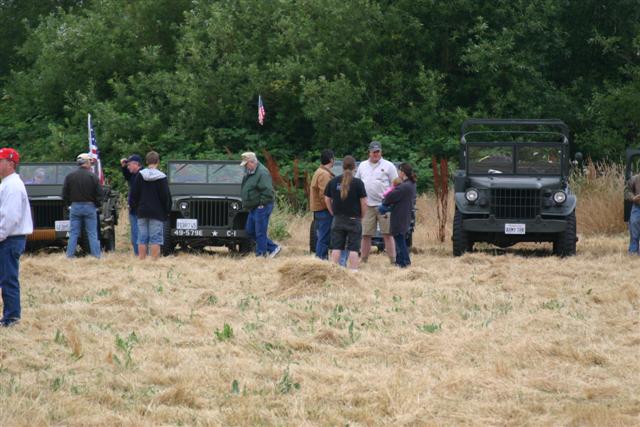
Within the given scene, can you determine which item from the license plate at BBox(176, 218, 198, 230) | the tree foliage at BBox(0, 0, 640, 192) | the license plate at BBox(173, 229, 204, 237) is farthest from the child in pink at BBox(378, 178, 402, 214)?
the tree foliage at BBox(0, 0, 640, 192)

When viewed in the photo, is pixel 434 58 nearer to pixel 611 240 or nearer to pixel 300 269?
pixel 611 240

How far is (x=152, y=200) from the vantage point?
57.6 feet

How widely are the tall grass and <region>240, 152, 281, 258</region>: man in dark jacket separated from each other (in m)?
7.96

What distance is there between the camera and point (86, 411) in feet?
25.6

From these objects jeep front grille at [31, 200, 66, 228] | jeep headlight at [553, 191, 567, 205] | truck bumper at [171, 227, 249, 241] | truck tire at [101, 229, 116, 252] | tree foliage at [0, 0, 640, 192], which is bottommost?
truck tire at [101, 229, 116, 252]

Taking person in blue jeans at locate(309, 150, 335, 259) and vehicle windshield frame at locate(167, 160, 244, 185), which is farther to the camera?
vehicle windshield frame at locate(167, 160, 244, 185)

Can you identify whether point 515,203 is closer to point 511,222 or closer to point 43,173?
point 511,222

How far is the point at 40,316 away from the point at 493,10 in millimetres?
24141

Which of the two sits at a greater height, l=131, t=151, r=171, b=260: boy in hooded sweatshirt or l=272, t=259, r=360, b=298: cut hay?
l=131, t=151, r=171, b=260: boy in hooded sweatshirt

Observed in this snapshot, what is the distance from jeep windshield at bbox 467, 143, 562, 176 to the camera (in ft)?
68.0

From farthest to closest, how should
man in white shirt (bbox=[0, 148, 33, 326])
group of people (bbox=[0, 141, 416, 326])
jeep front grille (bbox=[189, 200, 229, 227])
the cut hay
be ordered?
jeep front grille (bbox=[189, 200, 229, 227]) < group of people (bbox=[0, 141, 416, 326]) < the cut hay < man in white shirt (bbox=[0, 148, 33, 326])

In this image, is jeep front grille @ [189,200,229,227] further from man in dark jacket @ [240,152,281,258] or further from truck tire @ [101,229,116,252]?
truck tire @ [101,229,116,252]

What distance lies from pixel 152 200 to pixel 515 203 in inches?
229

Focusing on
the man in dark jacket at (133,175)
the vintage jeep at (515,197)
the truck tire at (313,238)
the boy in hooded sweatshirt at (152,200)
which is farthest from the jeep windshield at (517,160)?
the boy in hooded sweatshirt at (152,200)
